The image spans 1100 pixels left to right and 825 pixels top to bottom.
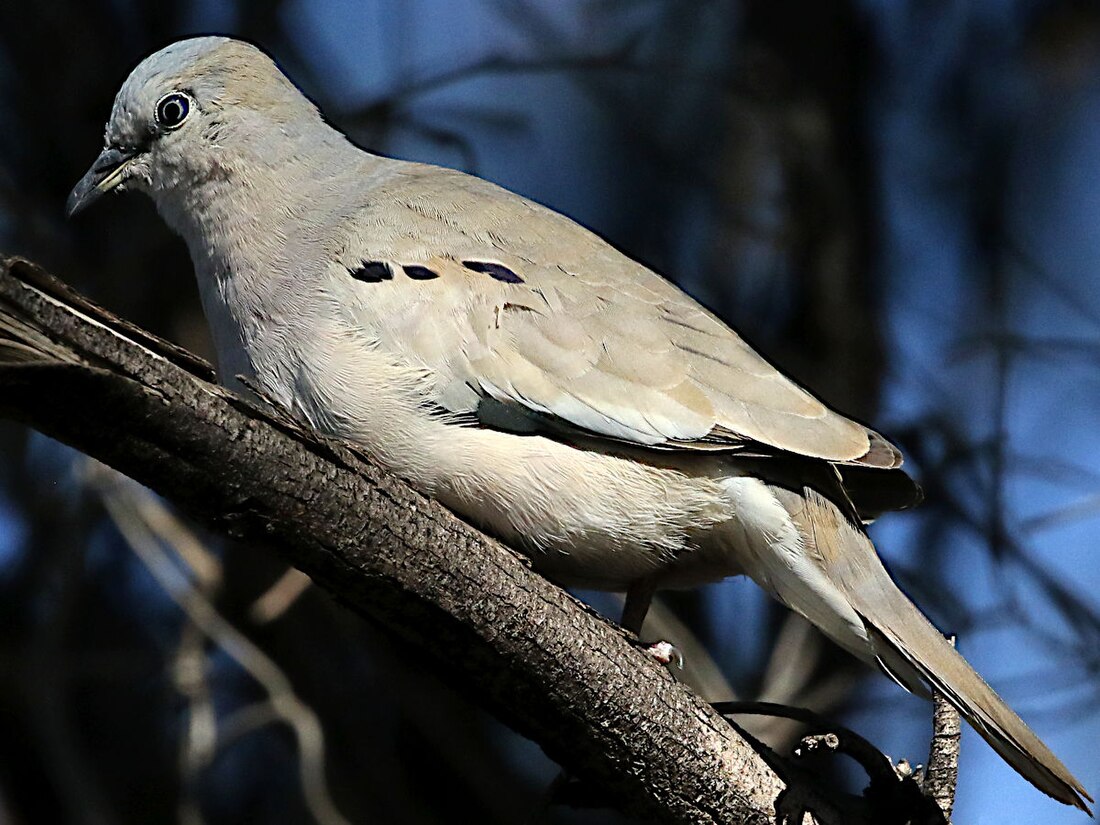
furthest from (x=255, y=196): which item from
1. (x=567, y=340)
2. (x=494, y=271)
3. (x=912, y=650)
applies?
(x=912, y=650)

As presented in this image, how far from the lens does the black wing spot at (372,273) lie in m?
3.11

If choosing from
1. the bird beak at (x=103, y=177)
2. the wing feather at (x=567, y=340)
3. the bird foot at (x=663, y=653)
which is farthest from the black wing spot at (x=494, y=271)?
the bird beak at (x=103, y=177)

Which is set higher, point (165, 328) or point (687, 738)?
point (687, 738)

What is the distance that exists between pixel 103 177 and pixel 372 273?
3.16 ft

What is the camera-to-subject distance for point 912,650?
2.95 m

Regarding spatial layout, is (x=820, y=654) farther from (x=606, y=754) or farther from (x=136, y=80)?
(x=136, y=80)

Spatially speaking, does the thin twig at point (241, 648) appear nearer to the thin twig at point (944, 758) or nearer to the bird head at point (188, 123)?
the bird head at point (188, 123)

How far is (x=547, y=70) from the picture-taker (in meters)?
5.14

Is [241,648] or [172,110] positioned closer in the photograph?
[172,110]

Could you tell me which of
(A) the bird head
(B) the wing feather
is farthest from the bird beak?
(B) the wing feather

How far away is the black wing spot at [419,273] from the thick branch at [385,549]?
76 centimetres

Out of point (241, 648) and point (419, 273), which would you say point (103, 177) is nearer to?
point (419, 273)

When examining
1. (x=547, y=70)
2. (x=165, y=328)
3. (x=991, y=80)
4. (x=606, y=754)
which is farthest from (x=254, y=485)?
(x=991, y=80)

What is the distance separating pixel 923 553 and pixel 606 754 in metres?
2.71
